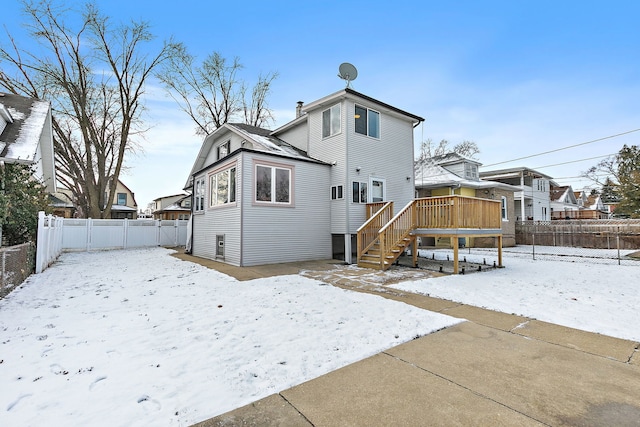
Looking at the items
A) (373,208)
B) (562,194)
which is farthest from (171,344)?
(562,194)

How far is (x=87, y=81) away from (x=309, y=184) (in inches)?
709

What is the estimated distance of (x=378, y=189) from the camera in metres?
12.4

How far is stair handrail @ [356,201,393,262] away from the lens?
998 centimetres

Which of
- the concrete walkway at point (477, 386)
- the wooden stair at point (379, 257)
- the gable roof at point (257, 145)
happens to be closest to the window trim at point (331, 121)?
the gable roof at point (257, 145)

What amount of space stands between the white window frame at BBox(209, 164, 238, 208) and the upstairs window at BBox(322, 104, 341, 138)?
409 centimetres

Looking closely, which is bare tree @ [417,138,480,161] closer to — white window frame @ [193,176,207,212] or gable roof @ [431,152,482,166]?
gable roof @ [431,152,482,166]

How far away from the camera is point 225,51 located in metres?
23.6

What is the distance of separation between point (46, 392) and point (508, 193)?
74.7ft

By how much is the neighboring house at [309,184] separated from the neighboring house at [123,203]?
27390 millimetres

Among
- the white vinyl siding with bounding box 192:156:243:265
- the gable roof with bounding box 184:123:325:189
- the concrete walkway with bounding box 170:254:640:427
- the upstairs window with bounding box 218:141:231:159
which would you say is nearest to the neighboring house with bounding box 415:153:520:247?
the gable roof with bounding box 184:123:325:189

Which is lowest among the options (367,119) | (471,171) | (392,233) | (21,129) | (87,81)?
(392,233)

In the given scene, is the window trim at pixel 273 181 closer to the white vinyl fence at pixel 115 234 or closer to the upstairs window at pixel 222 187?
the upstairs window at pixel 222 187

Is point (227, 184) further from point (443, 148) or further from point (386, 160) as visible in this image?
point (443, 148)

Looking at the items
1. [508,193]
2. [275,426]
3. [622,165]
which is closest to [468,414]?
[275,426]
